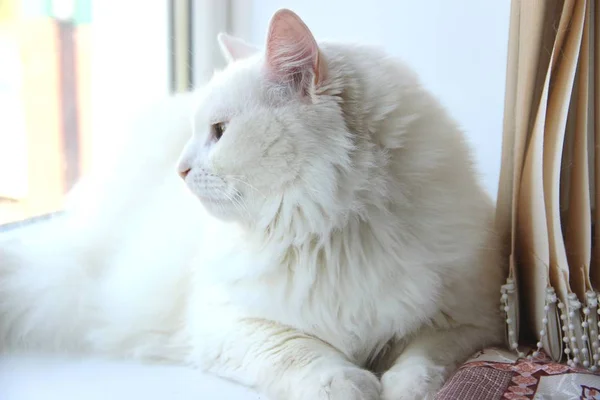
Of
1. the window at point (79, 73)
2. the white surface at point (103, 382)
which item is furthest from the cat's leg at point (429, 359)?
the window at point (79, 73)

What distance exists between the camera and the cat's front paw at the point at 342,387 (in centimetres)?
97

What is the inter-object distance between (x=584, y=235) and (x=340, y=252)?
1.41ft

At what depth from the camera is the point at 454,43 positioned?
1757mm

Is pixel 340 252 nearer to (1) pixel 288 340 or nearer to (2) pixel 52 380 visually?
(1) pixel 288 340

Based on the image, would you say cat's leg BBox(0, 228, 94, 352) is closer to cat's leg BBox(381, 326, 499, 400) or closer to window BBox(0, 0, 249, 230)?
window BBox(0, 0, 249, 230)

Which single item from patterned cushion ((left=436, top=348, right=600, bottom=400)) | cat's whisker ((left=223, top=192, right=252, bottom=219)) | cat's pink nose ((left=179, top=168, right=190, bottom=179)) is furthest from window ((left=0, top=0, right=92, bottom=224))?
patterned cushion ((left=436, top=348, right=600, bottom=400))

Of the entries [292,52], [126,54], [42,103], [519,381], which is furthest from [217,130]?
[126,54]

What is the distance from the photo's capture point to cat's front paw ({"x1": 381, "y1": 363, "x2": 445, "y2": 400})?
996 millimetres

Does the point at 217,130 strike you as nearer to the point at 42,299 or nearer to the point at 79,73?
the point at 42,299

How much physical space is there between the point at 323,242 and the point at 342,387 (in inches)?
9.9

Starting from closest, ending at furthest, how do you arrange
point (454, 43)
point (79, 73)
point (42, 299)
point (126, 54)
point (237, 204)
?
point (237, 204) → point (42, 299) → point (454, 43) → point (79, 73) → point (126, 54)

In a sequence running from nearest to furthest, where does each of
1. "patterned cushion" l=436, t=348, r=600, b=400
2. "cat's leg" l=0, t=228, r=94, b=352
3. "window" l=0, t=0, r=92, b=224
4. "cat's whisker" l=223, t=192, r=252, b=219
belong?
"patterned cushion" l=436, t=348, r=600, b=400
"cat's whisker" l=223, t=192, r=252, b=219
"cat's leg" l=0, t=228, r=94, b=352
"window" l=0, t=0, r=92, b=224

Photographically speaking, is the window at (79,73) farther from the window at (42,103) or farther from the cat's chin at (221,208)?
the cat's chin at (221,208)

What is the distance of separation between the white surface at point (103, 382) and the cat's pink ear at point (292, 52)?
1.87 ft
